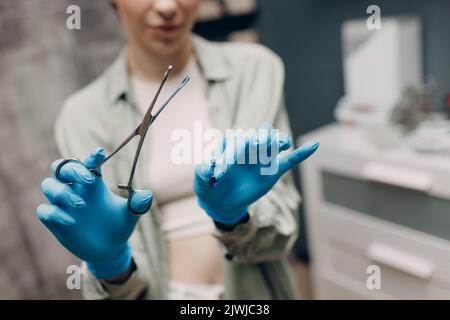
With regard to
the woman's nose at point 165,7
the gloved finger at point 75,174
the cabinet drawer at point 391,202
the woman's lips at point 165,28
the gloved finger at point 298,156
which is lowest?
→ the cabinet drawer at point 391,202

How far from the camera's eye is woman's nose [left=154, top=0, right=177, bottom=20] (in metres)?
0.65

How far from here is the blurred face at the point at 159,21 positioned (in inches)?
25.8

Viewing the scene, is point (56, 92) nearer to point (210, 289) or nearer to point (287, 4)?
point (210, 289)

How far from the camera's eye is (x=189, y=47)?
0.79 meters

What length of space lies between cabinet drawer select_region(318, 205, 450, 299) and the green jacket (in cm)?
39

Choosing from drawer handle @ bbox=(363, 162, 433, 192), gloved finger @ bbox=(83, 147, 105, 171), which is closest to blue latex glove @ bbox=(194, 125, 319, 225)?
gloved finger @ bbox=(83, 147, 105, 171)

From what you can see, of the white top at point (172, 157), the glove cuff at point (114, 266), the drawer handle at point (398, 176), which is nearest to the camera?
the glove cuff at point (114, 266)

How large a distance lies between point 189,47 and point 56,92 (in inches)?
→ 20.6

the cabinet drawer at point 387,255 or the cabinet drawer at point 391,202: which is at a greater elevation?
the cabinet drawer at point 391,202

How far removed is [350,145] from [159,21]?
0.69 meters

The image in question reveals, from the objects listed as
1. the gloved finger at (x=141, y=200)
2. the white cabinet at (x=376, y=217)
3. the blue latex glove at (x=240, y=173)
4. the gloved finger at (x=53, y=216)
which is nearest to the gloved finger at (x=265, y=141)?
→ the blue latex glove at (x=240, y=173)

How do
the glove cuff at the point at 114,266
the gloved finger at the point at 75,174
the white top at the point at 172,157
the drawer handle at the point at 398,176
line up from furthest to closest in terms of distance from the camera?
the drawer handle at the point at 398,176 → the white top at the point at 172,157 → the glove cuff at the point at 114,266 → the gloved finger at the point at 75,174

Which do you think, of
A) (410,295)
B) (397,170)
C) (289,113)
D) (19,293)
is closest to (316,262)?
(410,295)

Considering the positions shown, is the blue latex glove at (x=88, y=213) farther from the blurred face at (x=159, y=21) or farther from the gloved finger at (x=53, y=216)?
the blurred face at (x=159, y=21)
